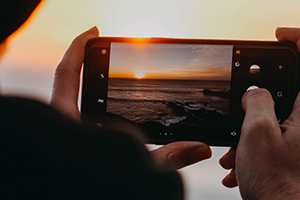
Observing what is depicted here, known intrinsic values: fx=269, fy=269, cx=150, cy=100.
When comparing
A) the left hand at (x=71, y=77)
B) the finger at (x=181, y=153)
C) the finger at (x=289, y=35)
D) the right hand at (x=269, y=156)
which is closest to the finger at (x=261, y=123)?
the right hand at (x=269, y=156)

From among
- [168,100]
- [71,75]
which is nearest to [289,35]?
[168,100]

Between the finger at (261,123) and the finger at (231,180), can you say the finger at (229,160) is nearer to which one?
the finger at (231,180)

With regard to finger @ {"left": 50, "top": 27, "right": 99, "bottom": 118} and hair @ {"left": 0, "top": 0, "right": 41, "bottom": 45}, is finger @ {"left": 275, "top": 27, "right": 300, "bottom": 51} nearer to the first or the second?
finger @ {"left": 50, "top": 27, "right": 99, "bottom": 118}

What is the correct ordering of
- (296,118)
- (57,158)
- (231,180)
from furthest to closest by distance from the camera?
(231,180) → (296,118) → (57,158)

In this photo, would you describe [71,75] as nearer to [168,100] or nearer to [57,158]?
[168,100]

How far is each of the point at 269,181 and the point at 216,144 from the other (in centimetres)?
19

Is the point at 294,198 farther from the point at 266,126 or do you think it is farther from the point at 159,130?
the point at 159,130

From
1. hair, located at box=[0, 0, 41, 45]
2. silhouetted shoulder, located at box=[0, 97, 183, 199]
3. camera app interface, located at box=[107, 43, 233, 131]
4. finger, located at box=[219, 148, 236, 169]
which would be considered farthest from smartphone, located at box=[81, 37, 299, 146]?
silhouetted shoulder, located at box=[0, 97, 183, 199]

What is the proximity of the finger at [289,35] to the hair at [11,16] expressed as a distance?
60 centimetres

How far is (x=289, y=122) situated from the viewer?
55cm

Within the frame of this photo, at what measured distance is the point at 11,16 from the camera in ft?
1.43

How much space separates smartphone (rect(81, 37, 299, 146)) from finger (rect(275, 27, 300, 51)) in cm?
2

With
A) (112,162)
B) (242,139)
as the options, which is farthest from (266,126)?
(112,162)

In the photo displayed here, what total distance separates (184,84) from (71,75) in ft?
1.03
